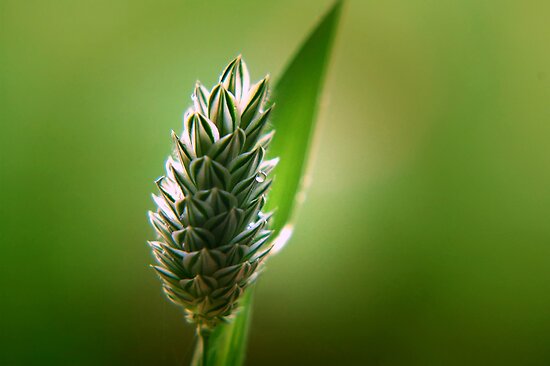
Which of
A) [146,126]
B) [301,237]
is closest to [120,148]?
[146,126]

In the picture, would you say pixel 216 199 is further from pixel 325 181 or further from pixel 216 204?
pixel 325 181

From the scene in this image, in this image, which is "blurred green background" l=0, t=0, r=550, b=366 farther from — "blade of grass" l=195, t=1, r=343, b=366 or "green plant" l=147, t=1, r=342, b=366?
"green plant" l=147, t=1, r=342, b=366

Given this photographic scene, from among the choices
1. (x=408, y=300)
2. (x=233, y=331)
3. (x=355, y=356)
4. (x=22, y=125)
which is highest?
(x=22, y=125)

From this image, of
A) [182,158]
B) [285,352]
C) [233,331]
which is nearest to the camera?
[182,158]

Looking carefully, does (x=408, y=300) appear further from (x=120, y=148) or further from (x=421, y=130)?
(x=120, y=148)

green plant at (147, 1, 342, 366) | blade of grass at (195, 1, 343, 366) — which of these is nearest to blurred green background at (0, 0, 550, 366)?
blade of grass at (195, 1, 343, 366)

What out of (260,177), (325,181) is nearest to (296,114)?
(260,177)
